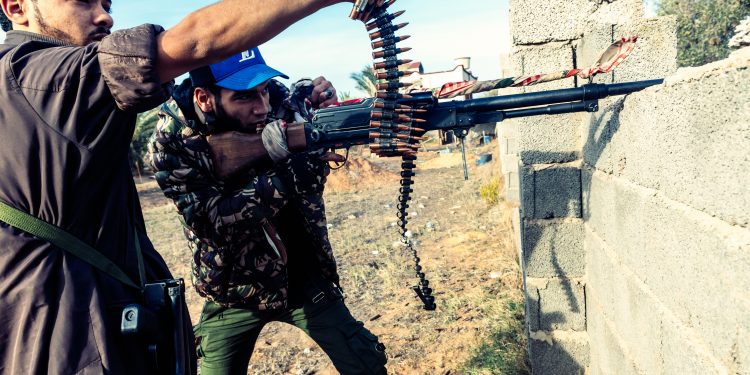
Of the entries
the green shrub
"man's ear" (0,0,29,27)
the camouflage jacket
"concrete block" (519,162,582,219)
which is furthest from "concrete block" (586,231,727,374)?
the green shrub

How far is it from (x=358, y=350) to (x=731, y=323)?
1.72 m

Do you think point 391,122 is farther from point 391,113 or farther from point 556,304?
point 556,304

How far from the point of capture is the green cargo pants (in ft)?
8.68

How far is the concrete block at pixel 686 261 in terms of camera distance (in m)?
1.27

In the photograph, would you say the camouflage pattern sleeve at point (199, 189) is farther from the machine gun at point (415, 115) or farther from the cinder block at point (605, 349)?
the cinder block at point (605, 349)

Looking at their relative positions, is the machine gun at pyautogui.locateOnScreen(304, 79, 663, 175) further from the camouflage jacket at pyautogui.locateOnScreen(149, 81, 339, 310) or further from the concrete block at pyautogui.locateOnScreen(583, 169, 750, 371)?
the concrete block at pyautogui.locateOnScreen(583, 169, 750, 371)

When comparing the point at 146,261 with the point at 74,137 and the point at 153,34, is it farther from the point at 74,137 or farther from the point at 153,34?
the point at 153,34

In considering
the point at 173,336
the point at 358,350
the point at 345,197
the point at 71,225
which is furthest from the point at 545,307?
the point at 345,197

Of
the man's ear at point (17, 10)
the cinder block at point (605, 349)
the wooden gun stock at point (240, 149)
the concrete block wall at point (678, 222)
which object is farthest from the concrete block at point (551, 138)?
the man's ear at point (17, 10)

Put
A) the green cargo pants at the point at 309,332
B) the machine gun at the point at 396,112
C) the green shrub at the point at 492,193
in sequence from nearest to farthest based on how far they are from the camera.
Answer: the machine gun at the point at 396,112
the green cargo pants at the point at 309,332
the green shrub at the point at 492,193

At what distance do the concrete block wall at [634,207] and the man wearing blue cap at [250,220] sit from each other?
1194 millimetres

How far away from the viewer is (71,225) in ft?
4.83

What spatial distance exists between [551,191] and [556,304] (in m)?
0.70

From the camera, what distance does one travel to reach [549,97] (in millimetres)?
2199
